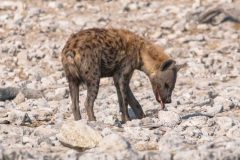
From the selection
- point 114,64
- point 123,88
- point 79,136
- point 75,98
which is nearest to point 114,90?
point 123,88

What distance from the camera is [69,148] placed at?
945 centimetres

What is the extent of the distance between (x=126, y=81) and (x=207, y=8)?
9188 millimetres

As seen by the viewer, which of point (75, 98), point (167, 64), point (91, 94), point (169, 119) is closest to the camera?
point (169, 119)

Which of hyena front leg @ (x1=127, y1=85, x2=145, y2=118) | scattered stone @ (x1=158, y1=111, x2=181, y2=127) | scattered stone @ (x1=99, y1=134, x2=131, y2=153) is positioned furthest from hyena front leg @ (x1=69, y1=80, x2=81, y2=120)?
scattered stone @ (x1=99, y1=134, x2=131, y2=153)

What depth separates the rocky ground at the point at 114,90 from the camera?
9.23 metres

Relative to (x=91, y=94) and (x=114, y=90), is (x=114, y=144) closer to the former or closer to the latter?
(x=91, y=94)

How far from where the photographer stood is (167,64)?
12.7 m

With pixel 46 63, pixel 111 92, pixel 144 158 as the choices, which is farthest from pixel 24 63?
pixel 144 158

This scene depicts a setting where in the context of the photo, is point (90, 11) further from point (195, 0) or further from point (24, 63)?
point (24, 63)

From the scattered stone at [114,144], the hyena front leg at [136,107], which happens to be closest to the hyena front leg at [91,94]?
the hyena front leg at [136,107]

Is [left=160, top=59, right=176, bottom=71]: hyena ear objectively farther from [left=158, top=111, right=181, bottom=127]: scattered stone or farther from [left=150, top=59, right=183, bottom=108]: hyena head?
[left=158, top=111, right=181, bottom=127]: scattered stone

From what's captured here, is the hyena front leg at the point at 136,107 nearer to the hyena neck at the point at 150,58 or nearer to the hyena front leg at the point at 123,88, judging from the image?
the hyena front leg at the point at 123,88

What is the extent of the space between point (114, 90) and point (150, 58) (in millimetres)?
2458

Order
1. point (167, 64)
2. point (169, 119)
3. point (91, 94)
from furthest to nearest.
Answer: point (167, 64) < point (91, 94) < point (169, 119)
